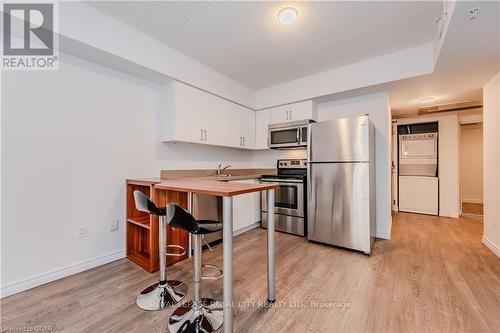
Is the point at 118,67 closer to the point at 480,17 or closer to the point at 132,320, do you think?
the point at 132,320

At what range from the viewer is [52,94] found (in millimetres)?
2045

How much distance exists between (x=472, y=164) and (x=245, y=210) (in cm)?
670

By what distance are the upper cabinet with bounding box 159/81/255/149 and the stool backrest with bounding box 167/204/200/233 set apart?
1.59m

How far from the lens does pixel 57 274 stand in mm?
2033

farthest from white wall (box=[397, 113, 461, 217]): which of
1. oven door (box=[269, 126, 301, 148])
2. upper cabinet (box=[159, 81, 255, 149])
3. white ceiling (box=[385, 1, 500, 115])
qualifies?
upper cabinet (box=[159, 81, 255, 149])

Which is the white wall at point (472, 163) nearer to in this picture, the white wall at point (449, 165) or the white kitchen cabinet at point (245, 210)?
the white wall at point (449, 165)

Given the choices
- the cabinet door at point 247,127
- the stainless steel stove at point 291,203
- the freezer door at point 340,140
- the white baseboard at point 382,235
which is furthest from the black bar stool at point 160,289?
the white baseboard at point 382,235

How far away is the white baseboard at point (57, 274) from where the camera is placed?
70.7 inches

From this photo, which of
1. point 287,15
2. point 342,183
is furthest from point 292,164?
point 287,15

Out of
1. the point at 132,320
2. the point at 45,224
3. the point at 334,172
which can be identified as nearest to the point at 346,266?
the point at 334,172

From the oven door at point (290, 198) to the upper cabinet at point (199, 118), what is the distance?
3.41 feet

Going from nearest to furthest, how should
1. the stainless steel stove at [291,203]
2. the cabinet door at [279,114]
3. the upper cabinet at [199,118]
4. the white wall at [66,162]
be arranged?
1. the white wall at [66,162]
2. the upper cabinet at [199,118]
3. the stainless steel stove at [291,203]
4. the cabinet door at [279,114]

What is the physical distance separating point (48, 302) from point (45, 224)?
0.68 meters

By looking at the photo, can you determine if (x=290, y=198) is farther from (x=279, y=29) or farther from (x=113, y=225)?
(x=113, y=225)
